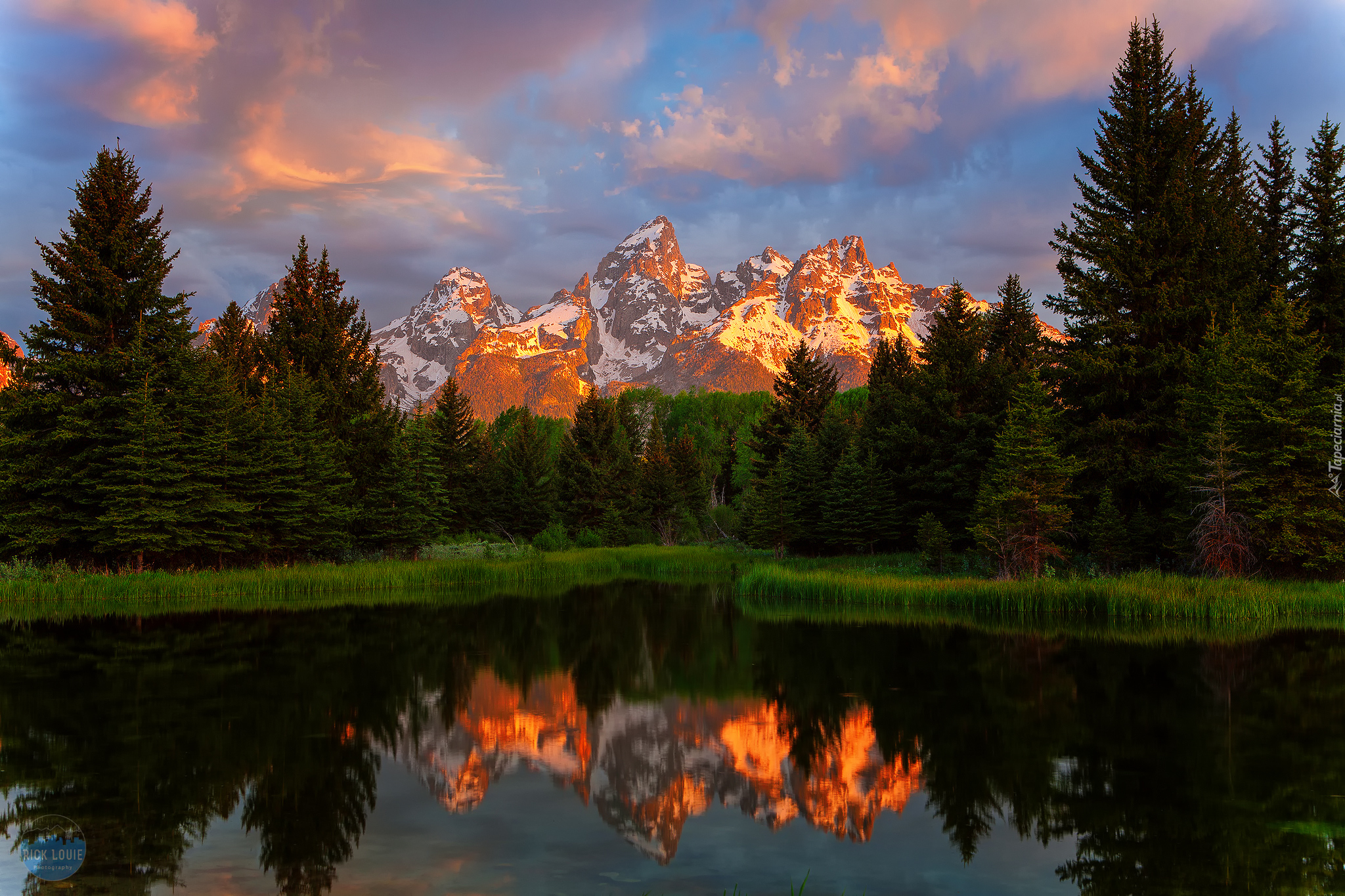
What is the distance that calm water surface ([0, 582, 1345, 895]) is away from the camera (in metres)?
8.33

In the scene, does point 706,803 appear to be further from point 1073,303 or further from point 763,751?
point 1073,303

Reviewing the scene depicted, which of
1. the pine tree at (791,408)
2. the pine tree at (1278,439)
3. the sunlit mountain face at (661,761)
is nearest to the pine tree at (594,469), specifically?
the pine tree at (791,408)

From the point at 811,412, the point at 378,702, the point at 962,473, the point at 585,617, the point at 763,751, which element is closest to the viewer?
the point at 763,751

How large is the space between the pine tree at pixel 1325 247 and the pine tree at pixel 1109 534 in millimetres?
10000

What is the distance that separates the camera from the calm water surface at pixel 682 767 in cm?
833

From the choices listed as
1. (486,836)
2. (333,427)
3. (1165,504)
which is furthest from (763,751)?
(333,427)

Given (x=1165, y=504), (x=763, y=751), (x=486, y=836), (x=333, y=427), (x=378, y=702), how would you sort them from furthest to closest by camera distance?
(x=333, y=427) → (x=1165, y=504) → (x=378, y=702) → (x=763, y=751) → (x=486, y=836)

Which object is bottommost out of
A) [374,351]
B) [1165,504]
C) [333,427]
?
[1165,504]

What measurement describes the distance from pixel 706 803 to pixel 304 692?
9258 mm

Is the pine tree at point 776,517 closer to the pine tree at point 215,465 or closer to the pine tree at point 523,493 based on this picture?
the pine tree at point 523,493

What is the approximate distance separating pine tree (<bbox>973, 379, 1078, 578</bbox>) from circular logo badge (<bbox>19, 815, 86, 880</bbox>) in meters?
29.1

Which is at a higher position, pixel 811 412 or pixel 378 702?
pixel 811 412

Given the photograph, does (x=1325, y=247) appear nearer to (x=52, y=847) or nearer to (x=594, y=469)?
(x=52, y=847)

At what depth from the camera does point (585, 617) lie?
29.9 meters
